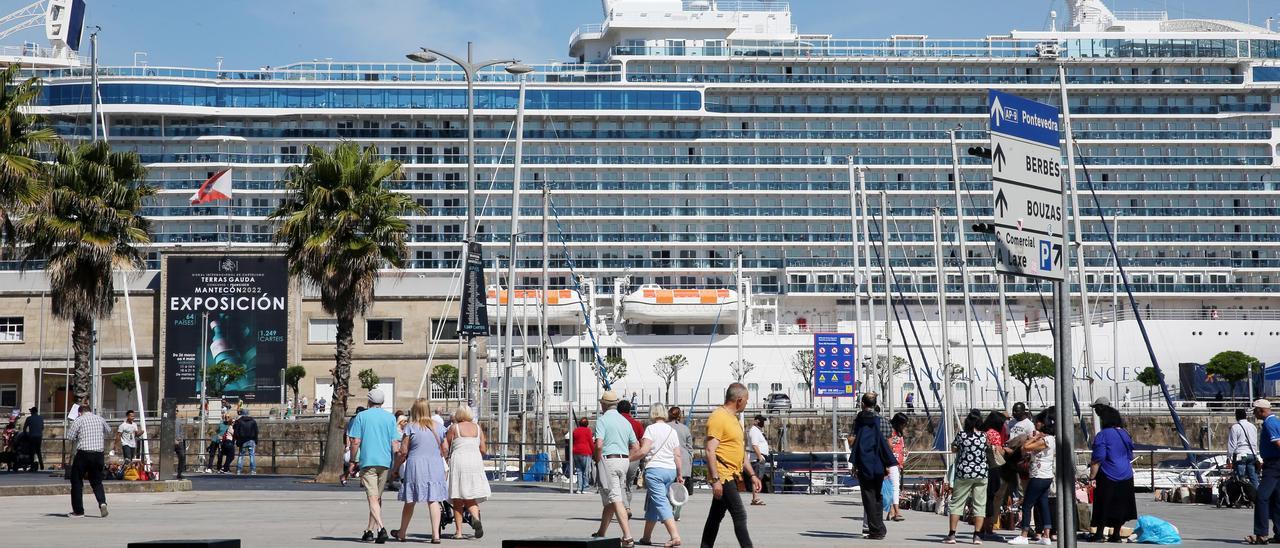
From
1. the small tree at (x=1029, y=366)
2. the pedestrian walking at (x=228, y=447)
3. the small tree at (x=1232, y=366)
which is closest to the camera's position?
the pedestrian walking at (x=228, y=447)

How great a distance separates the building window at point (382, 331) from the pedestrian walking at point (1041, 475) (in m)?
42.6

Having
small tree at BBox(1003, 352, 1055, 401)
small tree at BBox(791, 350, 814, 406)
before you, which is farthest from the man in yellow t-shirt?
small tree at BBox(1003, 352, 1055, 401)

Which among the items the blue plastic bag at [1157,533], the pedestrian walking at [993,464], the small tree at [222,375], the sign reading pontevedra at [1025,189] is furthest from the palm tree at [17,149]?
the small tree at [222,375]

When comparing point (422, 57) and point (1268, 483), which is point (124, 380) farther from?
point (1268, 483)

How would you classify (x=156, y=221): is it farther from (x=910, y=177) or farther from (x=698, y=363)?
(x=910, y=177)

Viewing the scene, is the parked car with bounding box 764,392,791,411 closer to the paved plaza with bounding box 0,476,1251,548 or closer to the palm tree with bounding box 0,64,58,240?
the paved plaza with bounding box 0,476,1251,548

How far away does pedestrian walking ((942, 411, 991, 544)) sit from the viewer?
14.6 metres

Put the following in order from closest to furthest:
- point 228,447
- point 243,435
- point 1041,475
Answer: point 1041,475 → point 228,447 → point 243,435

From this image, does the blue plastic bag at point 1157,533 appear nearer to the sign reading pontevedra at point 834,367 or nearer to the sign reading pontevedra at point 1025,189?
the sign reading pontevedra at point 1025,189

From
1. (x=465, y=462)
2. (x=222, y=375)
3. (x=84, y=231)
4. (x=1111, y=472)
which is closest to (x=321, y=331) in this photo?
(x=222, y=375)

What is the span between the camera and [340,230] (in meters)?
28.5

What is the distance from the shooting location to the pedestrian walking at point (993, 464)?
14953mm

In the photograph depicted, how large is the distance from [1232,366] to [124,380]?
46.1 metres

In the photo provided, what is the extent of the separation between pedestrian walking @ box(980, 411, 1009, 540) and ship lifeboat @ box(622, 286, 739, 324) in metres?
48.3
